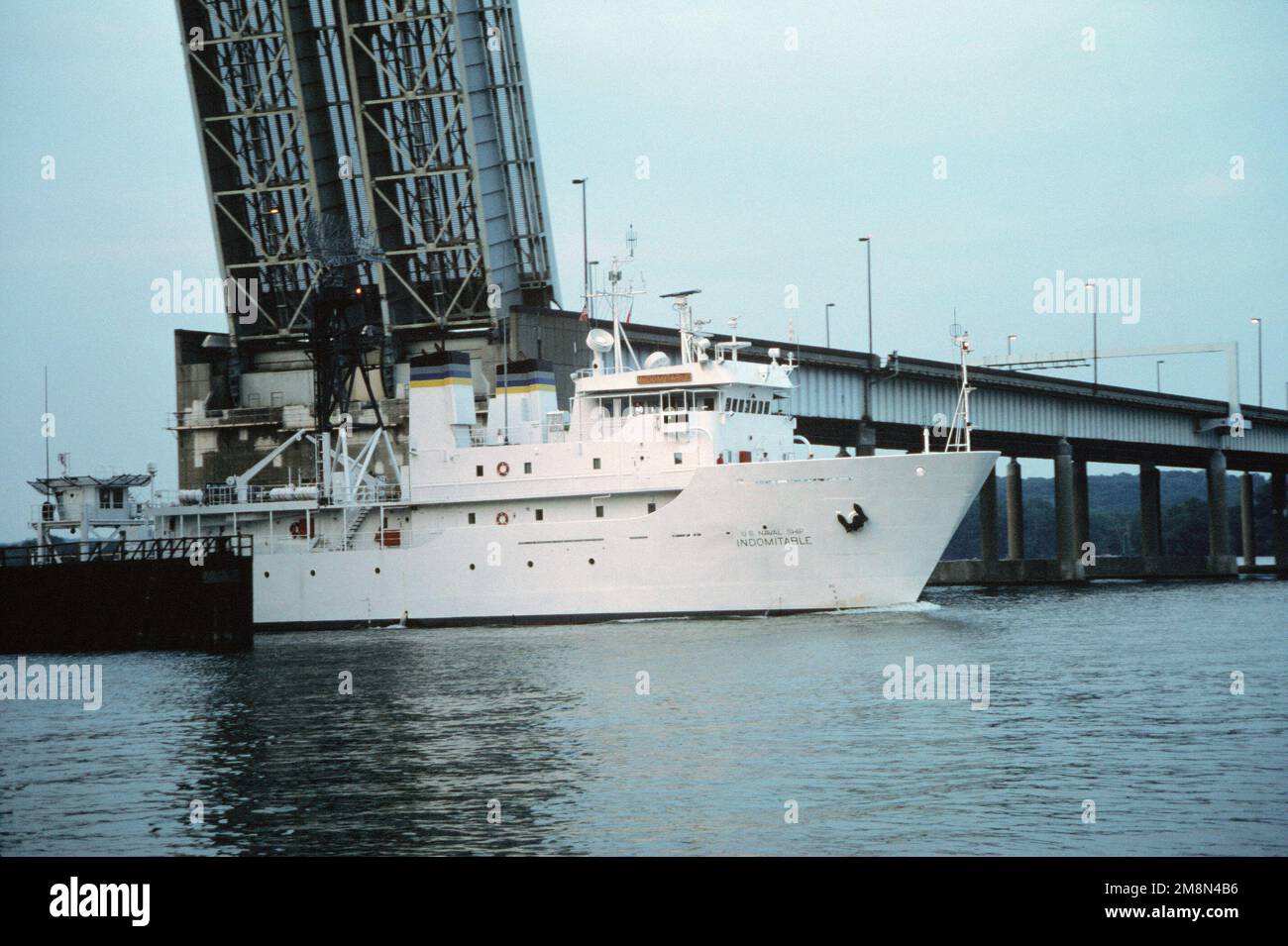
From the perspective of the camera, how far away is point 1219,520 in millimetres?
96938

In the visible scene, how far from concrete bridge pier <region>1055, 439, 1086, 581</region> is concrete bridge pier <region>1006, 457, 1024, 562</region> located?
7906 millimetres

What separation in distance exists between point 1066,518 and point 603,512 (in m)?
53.7

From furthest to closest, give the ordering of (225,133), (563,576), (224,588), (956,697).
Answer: (225,133)
(563,576)
(224,588)
(956,697)

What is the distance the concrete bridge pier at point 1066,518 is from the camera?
8950 centimetres

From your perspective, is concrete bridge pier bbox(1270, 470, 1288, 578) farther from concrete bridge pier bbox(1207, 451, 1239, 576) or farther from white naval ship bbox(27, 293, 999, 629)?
white naval ship bbox(27, 293, 999, 629)

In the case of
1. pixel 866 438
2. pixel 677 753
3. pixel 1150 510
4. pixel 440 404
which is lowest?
pixel 677 753

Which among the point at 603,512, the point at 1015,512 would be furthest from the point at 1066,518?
the point at 603,512

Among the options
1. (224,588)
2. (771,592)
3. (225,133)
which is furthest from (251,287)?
(771,592)

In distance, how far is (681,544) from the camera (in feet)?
146

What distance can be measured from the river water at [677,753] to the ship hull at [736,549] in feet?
15.4

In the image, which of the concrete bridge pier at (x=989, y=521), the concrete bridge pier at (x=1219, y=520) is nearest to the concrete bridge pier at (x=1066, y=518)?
the concrete bridge pier at (x=989, y=521)

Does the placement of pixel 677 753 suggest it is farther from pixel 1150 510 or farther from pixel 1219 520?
pixel 1150 510
